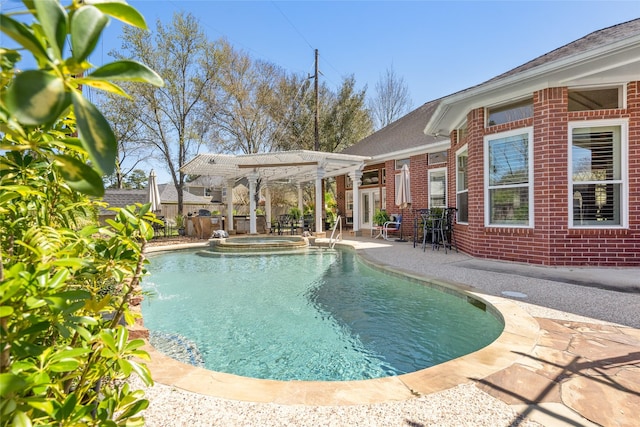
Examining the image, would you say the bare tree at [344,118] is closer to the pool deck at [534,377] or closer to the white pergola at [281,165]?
the white pergola at [281,165]

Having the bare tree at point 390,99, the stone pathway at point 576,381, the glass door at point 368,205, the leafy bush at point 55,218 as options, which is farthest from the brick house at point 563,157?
the bare tree at point 390,99

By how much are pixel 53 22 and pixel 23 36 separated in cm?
5

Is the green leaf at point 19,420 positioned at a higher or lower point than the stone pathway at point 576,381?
higher

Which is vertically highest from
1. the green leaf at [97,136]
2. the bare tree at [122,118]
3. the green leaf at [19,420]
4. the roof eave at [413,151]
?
the bare tree at [122,118]

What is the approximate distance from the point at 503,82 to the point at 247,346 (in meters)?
6.21

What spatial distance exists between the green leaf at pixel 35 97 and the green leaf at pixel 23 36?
51 mm

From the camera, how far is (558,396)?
192cm

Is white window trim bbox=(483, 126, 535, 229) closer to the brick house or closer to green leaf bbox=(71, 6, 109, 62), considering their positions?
the brick house

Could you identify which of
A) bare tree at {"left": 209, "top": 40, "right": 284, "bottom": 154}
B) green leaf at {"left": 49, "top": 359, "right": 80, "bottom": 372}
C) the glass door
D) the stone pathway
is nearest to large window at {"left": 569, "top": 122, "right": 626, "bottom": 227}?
the stone pathway

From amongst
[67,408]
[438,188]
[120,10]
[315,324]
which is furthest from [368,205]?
[120,10]

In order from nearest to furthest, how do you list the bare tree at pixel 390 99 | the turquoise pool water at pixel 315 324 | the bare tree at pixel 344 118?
the turquoise pool water at pixel 315 324 < the bare tree at pixel 344 118 < the bare tree at pixel 390 99

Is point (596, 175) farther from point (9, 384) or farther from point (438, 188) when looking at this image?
point (9, 384)

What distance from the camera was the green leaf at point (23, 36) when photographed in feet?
1.56

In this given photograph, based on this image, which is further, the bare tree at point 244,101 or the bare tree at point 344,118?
the bare tree at point 344,118
